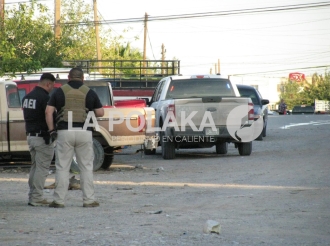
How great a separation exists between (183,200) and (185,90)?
902cm

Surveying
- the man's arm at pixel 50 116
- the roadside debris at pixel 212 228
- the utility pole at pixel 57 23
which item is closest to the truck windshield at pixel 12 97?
the man's arm at pixel 50 116

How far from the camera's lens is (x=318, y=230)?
8648mm

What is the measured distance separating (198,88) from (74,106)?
972cm

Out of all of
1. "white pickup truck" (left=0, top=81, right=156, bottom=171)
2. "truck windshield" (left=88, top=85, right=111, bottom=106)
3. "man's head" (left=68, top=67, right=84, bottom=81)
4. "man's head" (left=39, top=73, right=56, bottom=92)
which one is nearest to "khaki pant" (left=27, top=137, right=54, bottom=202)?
"man's head" (left=39, top=73, right=56, bottom=92)

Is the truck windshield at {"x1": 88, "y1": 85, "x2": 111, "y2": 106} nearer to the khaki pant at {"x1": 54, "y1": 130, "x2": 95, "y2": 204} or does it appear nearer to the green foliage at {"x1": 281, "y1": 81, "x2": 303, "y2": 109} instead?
the khaki pant at {"x1": 54, "y1": 130, "x2": 95, "y2": 204}

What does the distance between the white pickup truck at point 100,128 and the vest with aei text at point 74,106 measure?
5054mm

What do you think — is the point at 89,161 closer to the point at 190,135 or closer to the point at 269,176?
the point at 269,176

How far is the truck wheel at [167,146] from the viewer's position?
19.4 meters

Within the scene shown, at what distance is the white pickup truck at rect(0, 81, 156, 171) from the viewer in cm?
1619

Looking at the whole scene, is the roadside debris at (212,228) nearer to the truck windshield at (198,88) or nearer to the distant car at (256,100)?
the truck windshield at (198,88)

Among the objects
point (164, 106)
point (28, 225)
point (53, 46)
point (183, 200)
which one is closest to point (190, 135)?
point (164, 106)

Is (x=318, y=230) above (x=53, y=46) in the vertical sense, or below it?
below

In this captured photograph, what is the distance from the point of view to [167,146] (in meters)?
19.6

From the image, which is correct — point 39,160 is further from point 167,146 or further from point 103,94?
point 167,146
